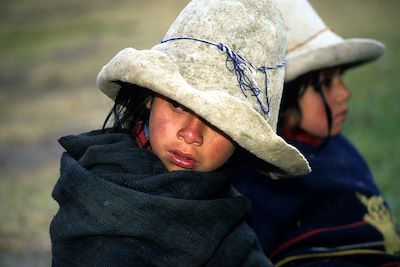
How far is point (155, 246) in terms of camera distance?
1800mm

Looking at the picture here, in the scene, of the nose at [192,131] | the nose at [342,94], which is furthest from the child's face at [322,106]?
the nose at [192,131]

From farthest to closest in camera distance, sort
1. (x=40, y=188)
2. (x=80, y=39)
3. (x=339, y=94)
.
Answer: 1. (x=80, y=39)
2. (x=40, y=188)
3. (x=339, y=94)

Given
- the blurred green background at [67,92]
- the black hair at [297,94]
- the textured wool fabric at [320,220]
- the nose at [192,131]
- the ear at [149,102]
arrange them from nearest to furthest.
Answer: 1. the nose at [192,131]
2. the ear at [149,102]
3. the textured wool fabric at [320,220]
4. the black hair at [297,94]
5. the blurred green background at [67,92]

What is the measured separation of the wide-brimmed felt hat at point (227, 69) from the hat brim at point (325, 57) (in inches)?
30.1

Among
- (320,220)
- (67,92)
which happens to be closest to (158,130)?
(320,220)

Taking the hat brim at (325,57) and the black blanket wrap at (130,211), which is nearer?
the black blanket wrap at (130,211)

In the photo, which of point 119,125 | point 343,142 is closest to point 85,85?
point 343,142

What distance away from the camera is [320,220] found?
8.68ft

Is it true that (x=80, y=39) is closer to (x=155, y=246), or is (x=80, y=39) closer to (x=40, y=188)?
(x=40, y=188)

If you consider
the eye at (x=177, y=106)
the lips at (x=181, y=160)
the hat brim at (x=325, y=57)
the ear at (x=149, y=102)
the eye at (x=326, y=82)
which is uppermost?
the eye at (x=177, y=106)

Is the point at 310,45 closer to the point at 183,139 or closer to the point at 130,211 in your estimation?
the point at 183,139

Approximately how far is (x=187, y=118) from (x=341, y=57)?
127cm

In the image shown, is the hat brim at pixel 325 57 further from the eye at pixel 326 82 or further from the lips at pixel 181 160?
the lips at pixel 181 160

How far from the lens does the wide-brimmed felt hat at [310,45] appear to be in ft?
8.75
